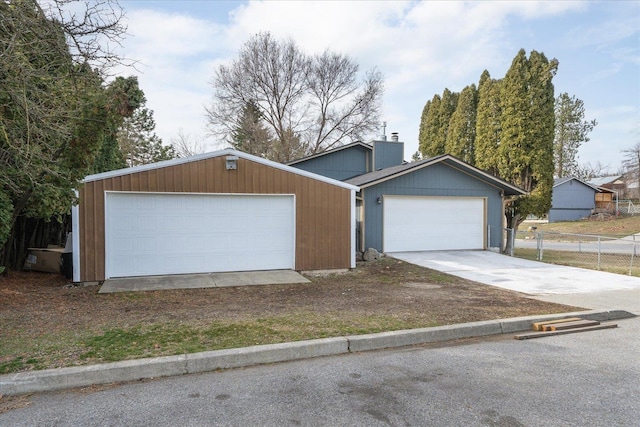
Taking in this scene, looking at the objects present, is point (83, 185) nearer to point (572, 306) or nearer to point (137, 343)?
point (137, 343)

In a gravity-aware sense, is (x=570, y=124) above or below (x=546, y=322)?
above

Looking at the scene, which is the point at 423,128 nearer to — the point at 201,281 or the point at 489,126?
the point at 489,126

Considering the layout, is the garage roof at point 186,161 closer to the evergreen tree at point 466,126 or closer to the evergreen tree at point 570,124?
the evergreen tree at point 466,126

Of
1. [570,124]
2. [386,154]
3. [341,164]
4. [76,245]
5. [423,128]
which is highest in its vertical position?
[570,124]

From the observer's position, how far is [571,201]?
36.9 meters

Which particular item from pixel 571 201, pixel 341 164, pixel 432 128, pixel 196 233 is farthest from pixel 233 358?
pixel 571 201

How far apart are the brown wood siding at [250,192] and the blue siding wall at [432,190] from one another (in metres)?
2.51

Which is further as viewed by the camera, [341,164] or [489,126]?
[341,164]

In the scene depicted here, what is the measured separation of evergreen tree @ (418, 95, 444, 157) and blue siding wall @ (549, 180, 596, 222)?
49.9 feet

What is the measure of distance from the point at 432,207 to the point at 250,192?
7.00m

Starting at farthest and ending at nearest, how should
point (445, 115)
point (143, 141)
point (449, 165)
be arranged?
point (445, 115) → point (143, 141) → point (449, 165)

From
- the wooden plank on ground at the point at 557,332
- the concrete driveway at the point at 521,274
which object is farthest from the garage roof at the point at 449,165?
the wooden plank on ground at the point at 557,332

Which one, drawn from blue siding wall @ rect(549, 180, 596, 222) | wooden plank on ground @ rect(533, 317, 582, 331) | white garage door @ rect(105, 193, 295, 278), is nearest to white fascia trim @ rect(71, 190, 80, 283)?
white garage door @ rect(105, 193, 295, 278)

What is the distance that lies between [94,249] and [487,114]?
16.6 metres
